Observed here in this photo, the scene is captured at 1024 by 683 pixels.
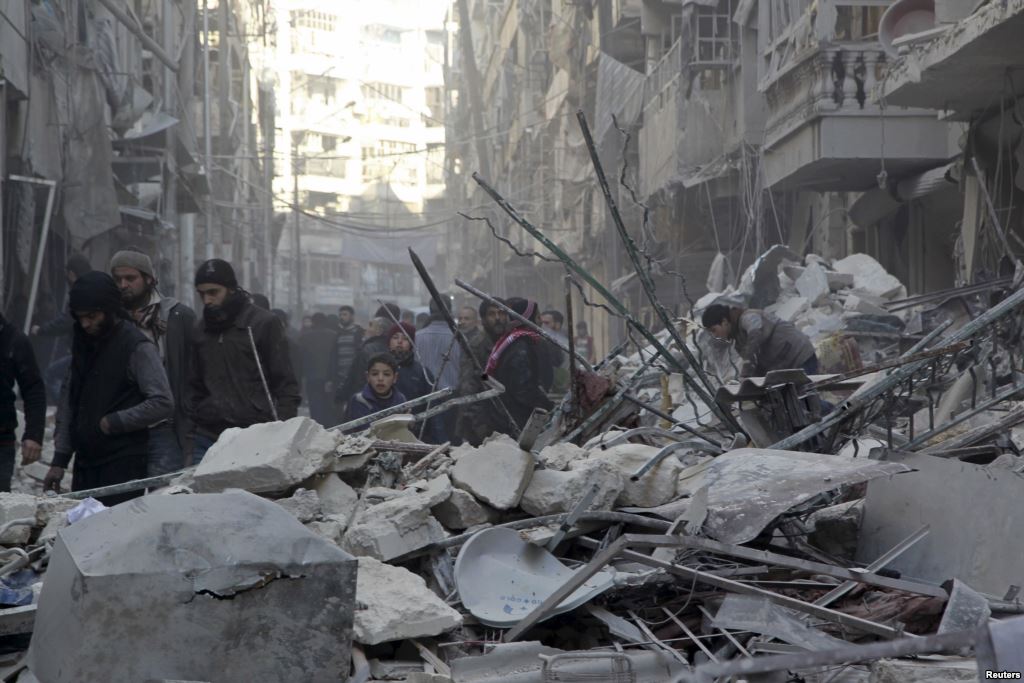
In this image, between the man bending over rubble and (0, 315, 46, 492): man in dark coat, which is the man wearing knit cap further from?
the man bending over rubble

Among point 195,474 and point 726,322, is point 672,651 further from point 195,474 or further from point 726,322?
point 726,322

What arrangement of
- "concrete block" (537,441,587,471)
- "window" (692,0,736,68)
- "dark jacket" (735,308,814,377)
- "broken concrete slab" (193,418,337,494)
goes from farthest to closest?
"window" (692,0,736,68) → "dark jacket" (735,308,814,377) → "concrete block" (537,441,587,471) → "broken concrete slab" (193,418,337,494)

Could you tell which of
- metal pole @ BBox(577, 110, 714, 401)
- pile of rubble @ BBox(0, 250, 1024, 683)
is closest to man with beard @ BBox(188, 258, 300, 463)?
pile of rubble @ BBox(0, 250, 1024, 683)

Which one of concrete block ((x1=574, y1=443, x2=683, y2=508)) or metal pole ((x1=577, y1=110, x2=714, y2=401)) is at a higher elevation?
metal pole ((x1=577, y1=110, x2=714, y2=401))

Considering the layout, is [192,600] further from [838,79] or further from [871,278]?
[838,79]

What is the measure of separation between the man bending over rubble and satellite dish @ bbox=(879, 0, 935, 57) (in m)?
4.38

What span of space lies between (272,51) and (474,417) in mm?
63449

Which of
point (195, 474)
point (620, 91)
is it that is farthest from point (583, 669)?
point (620, 91)

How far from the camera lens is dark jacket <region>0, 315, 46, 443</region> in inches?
211

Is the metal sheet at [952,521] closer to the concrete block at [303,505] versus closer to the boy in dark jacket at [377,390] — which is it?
the concrete block at [303,505]

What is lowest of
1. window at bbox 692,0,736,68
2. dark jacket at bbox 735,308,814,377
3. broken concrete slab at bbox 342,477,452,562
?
broken concrete slab at bbox 342,477,452,562

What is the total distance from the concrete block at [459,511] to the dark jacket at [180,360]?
1846mm

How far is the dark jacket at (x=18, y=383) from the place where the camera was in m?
5.35

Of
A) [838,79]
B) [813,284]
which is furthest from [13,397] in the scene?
[838,79]
